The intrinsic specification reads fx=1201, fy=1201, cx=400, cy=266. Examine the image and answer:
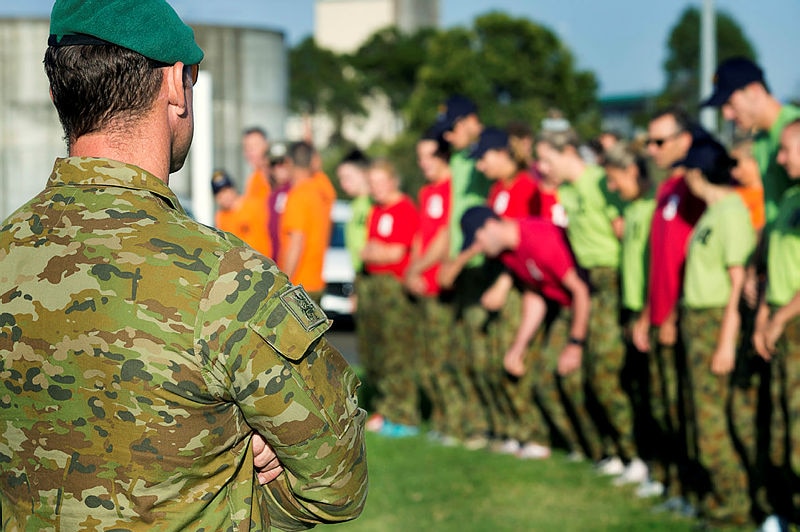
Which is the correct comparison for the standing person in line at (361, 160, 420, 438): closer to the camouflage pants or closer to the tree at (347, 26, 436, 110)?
the camouflage pants

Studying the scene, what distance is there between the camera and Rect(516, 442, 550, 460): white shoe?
7.70 metres

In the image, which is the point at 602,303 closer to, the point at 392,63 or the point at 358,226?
the point at 358,226

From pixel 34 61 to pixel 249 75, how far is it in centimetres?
279

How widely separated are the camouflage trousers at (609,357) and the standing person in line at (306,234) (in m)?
2.03

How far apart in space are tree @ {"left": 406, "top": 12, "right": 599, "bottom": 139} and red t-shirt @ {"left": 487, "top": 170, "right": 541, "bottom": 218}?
4008 centimetres

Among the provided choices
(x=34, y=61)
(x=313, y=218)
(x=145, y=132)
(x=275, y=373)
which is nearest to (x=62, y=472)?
(x=275, y=373)

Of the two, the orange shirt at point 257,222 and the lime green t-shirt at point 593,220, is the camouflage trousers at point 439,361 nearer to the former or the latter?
the orange shirt at point 257,222

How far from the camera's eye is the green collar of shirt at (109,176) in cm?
196

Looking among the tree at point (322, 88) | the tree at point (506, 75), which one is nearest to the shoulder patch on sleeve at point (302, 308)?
the tree at point (506, 75)

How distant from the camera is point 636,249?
6.44 meters

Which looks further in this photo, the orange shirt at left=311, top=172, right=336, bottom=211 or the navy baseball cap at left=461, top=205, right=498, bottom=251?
the orange shirt at left=311, top=172, right=336, bottom=211

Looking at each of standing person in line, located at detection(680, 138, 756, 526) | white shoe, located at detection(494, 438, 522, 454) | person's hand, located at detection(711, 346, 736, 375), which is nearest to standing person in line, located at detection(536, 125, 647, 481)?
white shoe, located at detection(494, 438, 522, 454)

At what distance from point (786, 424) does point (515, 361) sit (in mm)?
2657

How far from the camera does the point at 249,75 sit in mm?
16250
